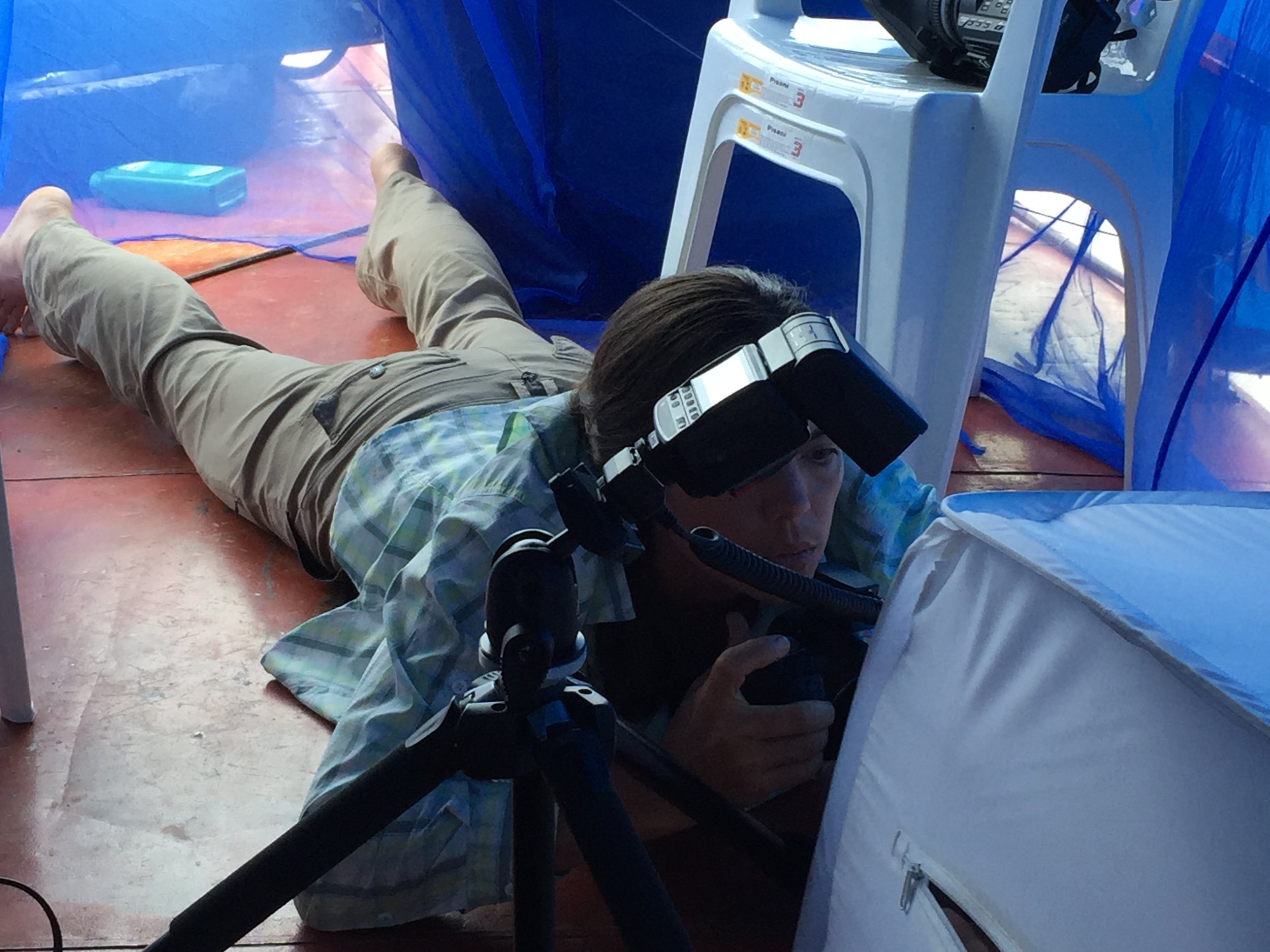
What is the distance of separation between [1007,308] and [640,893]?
1701 millimetres

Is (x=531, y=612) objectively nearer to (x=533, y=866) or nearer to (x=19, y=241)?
(x=533, y=866)

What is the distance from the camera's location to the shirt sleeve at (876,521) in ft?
3.69

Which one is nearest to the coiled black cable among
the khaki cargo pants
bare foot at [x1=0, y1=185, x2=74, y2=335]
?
the khaki cargo pants

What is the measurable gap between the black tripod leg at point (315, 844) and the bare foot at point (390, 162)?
1.75 meters

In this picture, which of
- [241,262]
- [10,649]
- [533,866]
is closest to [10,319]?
[241,262]

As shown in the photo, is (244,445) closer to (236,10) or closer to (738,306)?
(738,306)

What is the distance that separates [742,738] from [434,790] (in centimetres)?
22

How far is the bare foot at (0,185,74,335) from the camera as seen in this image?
1966mm

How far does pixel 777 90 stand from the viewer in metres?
1.42

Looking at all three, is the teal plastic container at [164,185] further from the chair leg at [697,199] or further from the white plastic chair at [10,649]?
the white plastic chair at [10,649]

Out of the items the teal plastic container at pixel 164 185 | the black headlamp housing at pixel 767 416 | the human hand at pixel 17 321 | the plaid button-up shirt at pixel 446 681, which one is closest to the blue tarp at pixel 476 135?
the teal plastic container at pixel 164 185

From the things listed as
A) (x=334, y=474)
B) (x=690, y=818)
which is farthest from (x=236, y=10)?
(x=690, y=818)

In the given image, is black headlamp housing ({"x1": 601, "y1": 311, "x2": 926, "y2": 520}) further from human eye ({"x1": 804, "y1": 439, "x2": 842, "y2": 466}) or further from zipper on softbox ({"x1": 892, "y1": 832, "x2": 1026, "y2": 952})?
human eye ({"x1": 804, "y1": 439, "x2": 842, "y2": 466})

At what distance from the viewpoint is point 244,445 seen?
1489 mm
